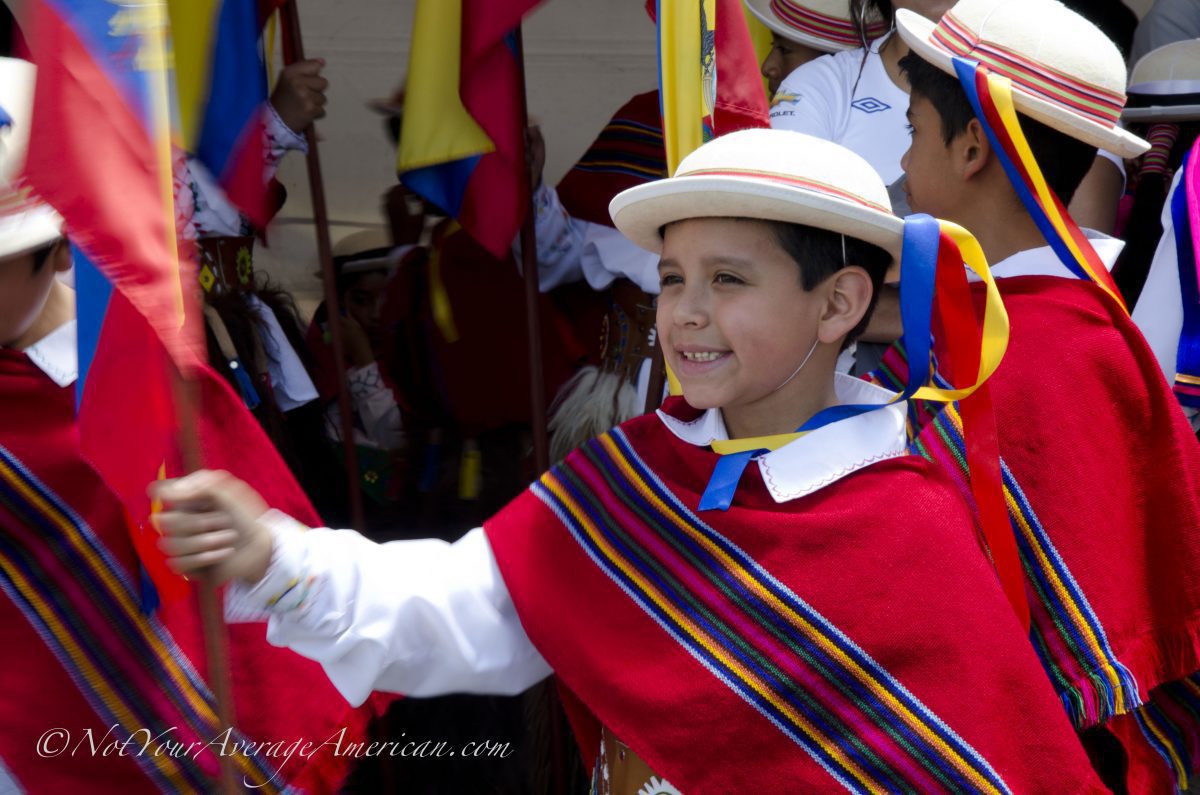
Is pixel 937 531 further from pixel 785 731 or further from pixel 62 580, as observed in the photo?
pixel 62 580

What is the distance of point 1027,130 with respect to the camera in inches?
108

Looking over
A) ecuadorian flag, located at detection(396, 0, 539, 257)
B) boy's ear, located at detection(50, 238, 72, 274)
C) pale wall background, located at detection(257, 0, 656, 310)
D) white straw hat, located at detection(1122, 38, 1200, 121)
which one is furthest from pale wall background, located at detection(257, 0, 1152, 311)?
boy's ear, located at detection(50, 238, 72, 274)

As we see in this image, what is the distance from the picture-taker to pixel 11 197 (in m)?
2.28

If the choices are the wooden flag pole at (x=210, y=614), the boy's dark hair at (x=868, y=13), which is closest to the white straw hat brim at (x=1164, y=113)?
the boy's dark hair at (x=868, y=13)

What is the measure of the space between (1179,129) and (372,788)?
9.60 ft

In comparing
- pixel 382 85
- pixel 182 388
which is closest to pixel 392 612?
pixel 182 388

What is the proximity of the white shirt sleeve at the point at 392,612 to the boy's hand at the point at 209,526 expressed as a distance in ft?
0.22

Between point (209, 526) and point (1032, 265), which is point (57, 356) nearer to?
point (209, 526)

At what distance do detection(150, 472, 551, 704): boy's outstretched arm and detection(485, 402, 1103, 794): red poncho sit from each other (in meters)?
0.10

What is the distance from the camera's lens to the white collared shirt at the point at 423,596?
2.04 meters

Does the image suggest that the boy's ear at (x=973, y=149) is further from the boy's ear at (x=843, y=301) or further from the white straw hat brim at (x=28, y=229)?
the white straw hat brim at (x=28, y=229)

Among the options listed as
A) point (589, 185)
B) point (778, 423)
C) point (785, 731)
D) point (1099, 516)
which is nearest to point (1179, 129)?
point (589, 185)

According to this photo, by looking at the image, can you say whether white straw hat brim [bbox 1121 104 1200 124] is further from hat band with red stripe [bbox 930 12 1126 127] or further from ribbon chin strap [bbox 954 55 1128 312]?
ribbon chin strap [bbox 954 55 1128 312]

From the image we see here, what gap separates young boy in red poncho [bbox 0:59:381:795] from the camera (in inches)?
92.2
